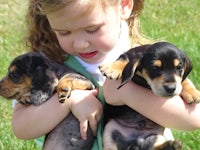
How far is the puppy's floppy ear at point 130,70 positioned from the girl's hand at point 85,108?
1.22 feet

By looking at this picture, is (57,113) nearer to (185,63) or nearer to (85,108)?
(85,108)

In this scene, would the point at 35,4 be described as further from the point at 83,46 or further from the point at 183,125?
the point at 183,125

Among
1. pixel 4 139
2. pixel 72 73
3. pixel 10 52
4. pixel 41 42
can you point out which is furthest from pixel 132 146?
pixel 10 52

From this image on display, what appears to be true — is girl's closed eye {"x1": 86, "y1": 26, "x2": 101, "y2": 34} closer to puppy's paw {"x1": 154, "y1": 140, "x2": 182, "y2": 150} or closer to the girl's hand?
the girl's hand

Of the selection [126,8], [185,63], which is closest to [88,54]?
[126,8]

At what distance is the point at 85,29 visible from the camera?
3467 mm

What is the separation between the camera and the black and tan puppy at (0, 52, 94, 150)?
3455 millimetres

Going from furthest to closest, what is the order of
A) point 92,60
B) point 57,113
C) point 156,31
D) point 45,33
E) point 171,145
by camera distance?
point 156,31 < point 45,33 < point 92,60 < point 57,113 < point 171,145

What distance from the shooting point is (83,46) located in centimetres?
348

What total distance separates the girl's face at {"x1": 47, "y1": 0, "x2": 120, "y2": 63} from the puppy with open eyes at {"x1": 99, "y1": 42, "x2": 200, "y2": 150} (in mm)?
252

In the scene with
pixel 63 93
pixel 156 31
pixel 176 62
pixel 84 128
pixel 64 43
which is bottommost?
pixel 156 31

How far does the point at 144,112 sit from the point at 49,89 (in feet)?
1.77

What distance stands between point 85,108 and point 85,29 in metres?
0.44

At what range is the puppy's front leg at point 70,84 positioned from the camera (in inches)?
134
